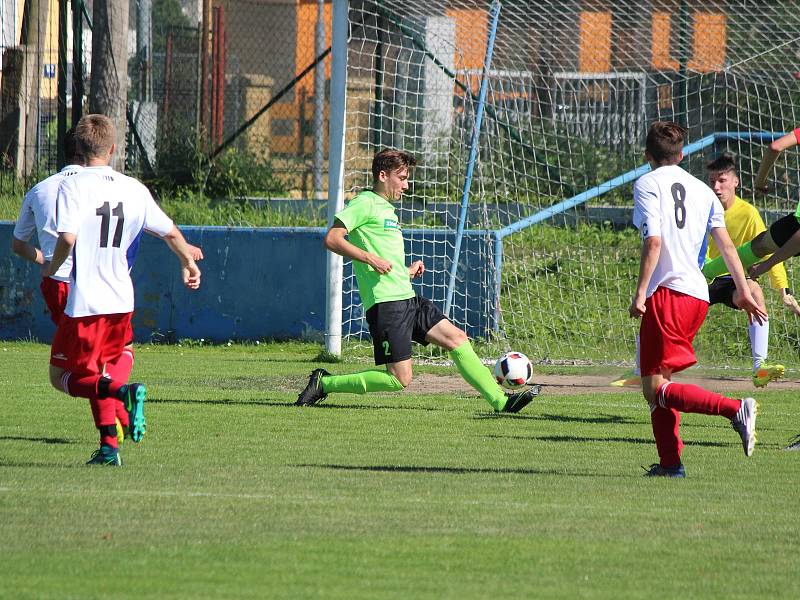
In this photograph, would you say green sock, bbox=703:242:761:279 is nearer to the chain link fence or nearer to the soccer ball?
the soccer ball

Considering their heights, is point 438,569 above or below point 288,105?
below

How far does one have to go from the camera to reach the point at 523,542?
5.30m

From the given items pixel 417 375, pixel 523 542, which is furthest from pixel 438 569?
pixel 417 375

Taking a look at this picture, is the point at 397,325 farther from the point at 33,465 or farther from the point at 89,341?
the point at 33,465

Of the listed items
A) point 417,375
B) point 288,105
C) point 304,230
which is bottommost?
point 417,375

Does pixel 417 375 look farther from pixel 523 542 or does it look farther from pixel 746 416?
pixel 523 542

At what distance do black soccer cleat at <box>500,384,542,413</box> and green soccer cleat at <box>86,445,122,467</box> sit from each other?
11.0 ft

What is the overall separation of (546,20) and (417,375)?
550cm

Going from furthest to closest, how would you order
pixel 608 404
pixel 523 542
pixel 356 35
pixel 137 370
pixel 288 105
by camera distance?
pixel 288 105
pixel 356 35
pixel 137 370
pixel 608 404
pixel 523 542

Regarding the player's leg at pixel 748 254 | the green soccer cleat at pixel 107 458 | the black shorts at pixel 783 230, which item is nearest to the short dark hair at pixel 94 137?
the green soccer cleat at pixel 107 458

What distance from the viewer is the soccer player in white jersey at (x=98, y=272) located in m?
7.04

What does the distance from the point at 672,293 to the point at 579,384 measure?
5198mm

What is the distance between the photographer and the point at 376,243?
31.6 ft

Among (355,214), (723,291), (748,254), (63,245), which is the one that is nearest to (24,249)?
(63,245)
